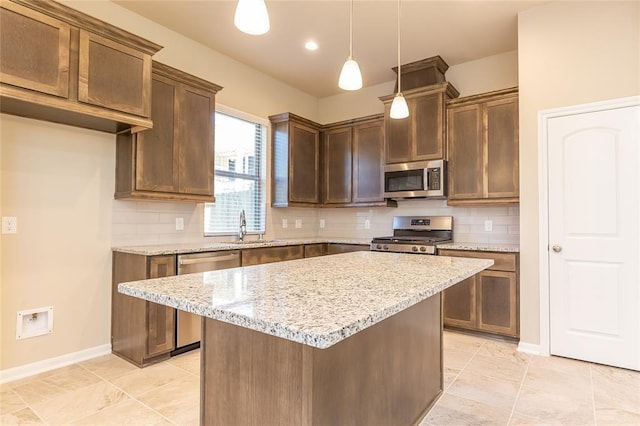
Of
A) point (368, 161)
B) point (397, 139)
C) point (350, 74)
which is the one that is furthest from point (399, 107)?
point (368, 161)

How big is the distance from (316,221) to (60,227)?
3238mm

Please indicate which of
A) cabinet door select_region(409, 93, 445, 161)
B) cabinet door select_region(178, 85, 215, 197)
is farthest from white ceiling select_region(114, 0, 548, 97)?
cabinet door select_region(178, 85, 215, 197)

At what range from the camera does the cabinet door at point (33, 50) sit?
2096mm

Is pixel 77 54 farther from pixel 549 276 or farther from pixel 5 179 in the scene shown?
pixel 549 276

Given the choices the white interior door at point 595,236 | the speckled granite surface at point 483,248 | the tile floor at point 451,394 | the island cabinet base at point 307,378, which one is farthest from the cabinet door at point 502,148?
the island cabinet base at point 307,378

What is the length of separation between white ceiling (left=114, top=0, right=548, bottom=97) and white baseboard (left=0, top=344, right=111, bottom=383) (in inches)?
116

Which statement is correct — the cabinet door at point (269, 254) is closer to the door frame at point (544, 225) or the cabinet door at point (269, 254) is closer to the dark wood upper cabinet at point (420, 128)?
the dark wood upper cabinet at point (420, 128)

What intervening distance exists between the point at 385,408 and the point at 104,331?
8.34 feet

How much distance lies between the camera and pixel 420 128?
3.94 metres

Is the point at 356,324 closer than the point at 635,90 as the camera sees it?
Yes

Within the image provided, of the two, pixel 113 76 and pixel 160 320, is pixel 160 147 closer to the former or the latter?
pixel 113 76

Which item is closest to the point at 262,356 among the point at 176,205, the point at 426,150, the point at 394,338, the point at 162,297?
the point at 162,297

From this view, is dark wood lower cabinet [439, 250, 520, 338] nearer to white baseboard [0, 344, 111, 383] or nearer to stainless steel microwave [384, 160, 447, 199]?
stainless steel microwave [384, 160, 447, 199]

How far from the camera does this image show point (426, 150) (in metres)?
3.89
